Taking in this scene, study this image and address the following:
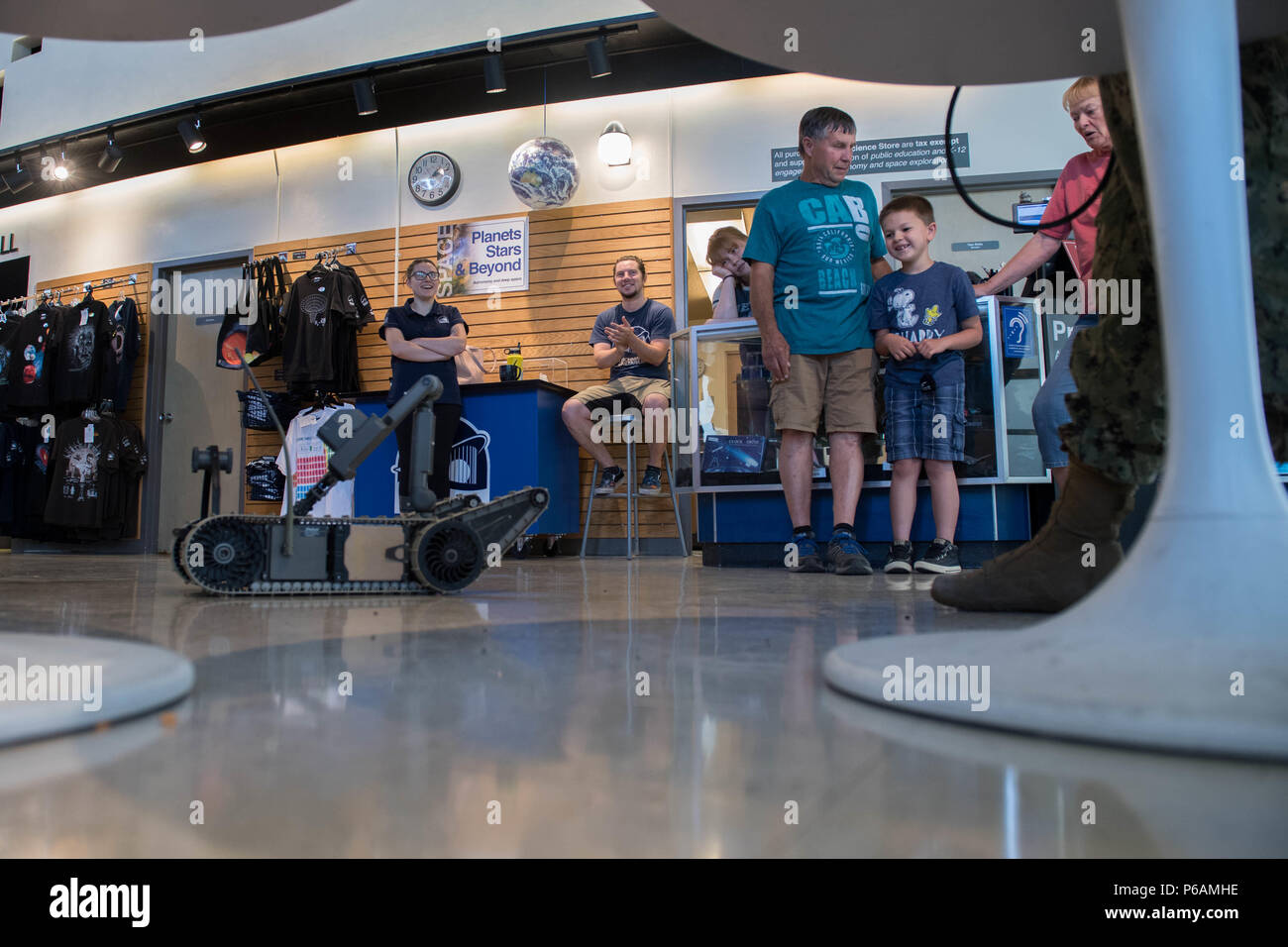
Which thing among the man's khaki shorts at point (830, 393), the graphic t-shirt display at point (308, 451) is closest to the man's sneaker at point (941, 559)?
the man's khaki shorts at point (830, 393)

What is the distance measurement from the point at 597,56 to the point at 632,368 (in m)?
2.25

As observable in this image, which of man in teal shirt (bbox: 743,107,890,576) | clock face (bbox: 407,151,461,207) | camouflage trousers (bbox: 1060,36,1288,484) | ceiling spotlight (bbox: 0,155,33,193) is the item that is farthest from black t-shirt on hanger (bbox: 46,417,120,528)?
camouflage trousers (bbox: 1060,36,1288,484)

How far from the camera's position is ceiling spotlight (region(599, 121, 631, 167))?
634 centimetres

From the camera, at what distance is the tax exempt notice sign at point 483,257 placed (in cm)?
670

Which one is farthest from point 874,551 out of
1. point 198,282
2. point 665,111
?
Answer: point 198,282

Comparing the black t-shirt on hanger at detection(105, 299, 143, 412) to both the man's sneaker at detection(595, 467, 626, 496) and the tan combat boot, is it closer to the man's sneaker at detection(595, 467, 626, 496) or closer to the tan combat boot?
the man's sneaker at detection(595, 467, 626, 496)

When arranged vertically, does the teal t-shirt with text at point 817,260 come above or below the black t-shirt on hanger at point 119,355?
below

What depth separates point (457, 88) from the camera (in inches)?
259

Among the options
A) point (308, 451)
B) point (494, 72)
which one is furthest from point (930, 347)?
point (308, 451)

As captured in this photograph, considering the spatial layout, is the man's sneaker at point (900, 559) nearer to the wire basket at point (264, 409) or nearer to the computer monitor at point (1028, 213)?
the computer monitor at point (1028, 213)

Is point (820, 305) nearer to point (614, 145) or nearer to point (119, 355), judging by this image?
point (614, 145)

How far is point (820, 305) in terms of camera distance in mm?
3219

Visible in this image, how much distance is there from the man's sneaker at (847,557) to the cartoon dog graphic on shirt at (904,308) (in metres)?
0.85

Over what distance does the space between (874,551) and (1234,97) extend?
3136mm
